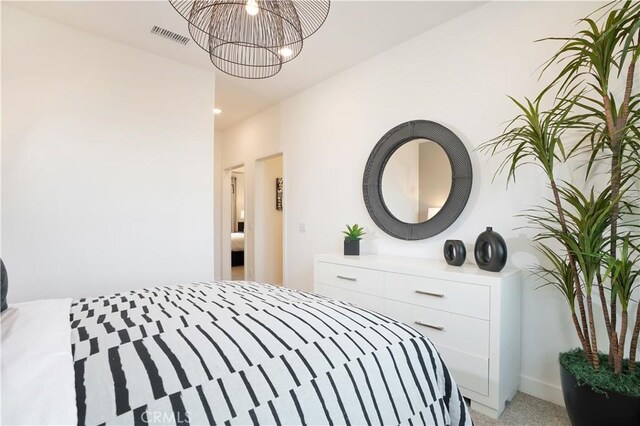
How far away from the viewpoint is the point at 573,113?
1.79m

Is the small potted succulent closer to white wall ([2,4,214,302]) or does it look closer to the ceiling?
white wall ([2,4,214,302])

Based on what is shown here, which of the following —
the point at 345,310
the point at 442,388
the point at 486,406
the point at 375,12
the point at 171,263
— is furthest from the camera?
the point at 171,263

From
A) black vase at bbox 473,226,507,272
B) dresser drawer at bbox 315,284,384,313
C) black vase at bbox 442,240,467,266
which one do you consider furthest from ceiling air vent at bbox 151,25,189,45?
black vase at bbox 473,226,507,272

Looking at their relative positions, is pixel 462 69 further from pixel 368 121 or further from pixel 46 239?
pixel 46 239

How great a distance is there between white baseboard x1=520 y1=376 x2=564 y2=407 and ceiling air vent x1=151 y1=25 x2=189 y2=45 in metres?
3.60

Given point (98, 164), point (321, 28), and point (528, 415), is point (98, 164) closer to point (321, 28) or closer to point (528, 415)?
point (321, 28)

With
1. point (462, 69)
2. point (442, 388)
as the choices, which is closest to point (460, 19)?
point (462, 69)

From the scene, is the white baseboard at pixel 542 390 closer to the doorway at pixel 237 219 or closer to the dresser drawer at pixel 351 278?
the dresser drawer at pixel 351 278

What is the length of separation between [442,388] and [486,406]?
92 centimetres

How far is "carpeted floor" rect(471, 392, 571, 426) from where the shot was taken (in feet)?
5.31

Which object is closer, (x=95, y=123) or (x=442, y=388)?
(x=442, y=388)

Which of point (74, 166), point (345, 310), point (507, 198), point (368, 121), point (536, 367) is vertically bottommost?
point (536, 367)

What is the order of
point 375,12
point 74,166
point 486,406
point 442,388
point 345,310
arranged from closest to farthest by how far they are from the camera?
1. point 442,388
2. point 345,310
3. point 486,406
4. point 375,12
5. point 74,166

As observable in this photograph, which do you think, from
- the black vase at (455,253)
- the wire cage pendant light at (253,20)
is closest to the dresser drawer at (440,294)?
the black vase at (455,253)
